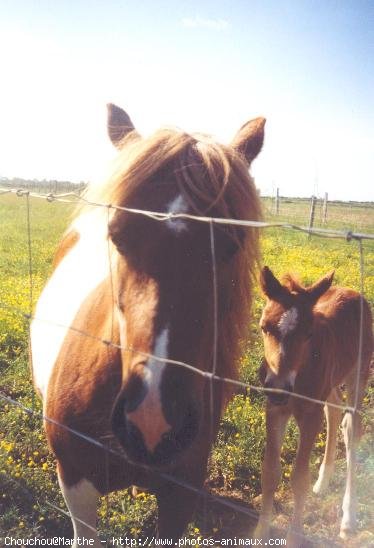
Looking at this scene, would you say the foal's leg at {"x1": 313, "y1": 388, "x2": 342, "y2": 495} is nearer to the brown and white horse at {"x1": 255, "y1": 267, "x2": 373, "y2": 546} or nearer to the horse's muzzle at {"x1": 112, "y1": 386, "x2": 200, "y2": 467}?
the brown and white horse at {"x1": 255, "y1": 267, "x2": 373, "y2": 546}

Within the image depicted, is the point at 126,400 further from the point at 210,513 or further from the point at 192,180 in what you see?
the point at 210,513

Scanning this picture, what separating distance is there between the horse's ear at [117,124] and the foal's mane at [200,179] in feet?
1.13

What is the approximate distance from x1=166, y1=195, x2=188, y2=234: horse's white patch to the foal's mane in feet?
0.08

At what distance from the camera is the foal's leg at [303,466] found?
268 centimetres

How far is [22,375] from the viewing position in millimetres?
4402

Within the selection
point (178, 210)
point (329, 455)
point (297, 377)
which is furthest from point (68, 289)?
point (329, 455)

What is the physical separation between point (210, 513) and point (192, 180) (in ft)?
7.36

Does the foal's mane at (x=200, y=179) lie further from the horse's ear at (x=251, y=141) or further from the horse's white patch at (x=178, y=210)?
the horse's ear at (x=251, y=141)

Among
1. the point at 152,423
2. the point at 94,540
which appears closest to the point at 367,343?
the point at 94,540

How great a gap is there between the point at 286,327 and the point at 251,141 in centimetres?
114

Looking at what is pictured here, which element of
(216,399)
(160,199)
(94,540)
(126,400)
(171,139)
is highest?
(171,139)

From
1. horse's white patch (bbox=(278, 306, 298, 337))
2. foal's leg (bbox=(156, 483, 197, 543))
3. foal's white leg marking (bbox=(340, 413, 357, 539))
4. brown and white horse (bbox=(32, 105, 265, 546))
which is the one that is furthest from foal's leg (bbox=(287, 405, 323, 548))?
foal's leg (bbox=(156, 483, 197, 543))

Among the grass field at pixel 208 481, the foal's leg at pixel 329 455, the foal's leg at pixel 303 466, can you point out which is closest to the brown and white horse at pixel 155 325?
the grass field at pixel 208 481

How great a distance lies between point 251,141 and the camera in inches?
78.0
